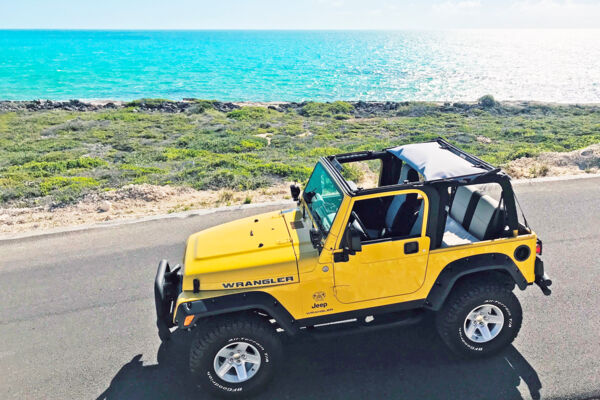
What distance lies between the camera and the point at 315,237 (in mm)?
5285

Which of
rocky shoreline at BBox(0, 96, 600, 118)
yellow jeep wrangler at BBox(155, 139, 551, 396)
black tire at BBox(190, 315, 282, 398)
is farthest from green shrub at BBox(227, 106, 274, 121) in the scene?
black tire at BBox(190, 315, 282, 398)

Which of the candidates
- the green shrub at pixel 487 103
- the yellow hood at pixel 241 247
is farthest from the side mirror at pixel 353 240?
the green shrub at pixel 487 103

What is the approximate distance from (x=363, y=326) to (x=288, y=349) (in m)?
1.15

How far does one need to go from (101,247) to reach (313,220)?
5.72 metres

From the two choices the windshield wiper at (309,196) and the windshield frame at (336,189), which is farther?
the windshield wiper at (309,196)

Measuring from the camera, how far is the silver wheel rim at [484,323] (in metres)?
5.70

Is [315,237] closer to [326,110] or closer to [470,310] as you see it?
[470,310]

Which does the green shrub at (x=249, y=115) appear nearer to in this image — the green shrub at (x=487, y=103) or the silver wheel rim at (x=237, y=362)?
the green shrub at (x=487, y=103)

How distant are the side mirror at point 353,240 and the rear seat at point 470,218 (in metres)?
1.47

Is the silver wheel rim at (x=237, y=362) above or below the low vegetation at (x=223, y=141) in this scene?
above

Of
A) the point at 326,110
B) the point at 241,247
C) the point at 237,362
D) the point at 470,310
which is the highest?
the point at 241,247

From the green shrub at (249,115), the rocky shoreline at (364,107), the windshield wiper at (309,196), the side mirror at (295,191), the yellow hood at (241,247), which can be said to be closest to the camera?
the yellow hood at (241,247)

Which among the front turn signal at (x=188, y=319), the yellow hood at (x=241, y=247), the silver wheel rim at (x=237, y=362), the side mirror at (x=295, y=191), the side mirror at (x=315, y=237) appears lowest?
the silver wheel rim at (x=237, y=362)

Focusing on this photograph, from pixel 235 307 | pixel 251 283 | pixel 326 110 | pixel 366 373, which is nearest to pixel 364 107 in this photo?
pixel 326 110
